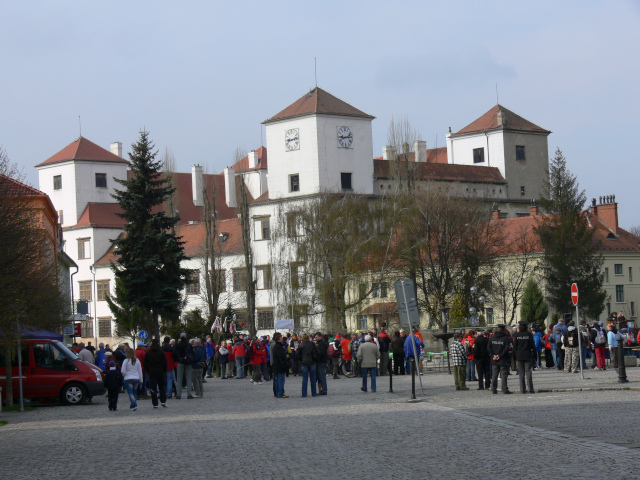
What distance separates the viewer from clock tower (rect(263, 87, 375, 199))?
91.9 meters

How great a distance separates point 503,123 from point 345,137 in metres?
21.8

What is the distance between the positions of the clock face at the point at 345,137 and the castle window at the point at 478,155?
69.6ft

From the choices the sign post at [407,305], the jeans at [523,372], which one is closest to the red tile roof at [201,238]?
the sign post at [407,305]

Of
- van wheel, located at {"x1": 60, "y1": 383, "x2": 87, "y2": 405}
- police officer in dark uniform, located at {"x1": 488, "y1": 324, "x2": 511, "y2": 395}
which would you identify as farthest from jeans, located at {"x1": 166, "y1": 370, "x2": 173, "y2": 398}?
police officer in dark uniform, located at {"x1": 488, "y1": 324, "x2": 511, "y2": 395}

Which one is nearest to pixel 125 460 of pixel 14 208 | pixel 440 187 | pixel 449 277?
pixel 14 208

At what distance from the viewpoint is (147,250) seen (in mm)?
51000

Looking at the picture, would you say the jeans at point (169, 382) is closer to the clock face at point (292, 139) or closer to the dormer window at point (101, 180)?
the clock face at point (292, 139)

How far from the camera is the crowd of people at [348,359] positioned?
24578 mm

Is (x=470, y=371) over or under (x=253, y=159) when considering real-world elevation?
under

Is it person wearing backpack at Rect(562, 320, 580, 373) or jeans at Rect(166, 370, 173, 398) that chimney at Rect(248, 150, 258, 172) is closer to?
person wearing backpack at Rect(562, 320, 580, 373)

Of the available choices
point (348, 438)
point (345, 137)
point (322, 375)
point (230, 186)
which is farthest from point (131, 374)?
point (230, 186)

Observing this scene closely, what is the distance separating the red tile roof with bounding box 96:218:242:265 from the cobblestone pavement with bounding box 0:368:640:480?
3045 inches

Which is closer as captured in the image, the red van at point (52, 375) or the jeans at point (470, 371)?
the red van at point (52, 375)

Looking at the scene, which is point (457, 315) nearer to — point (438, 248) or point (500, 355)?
point (438, 248)
